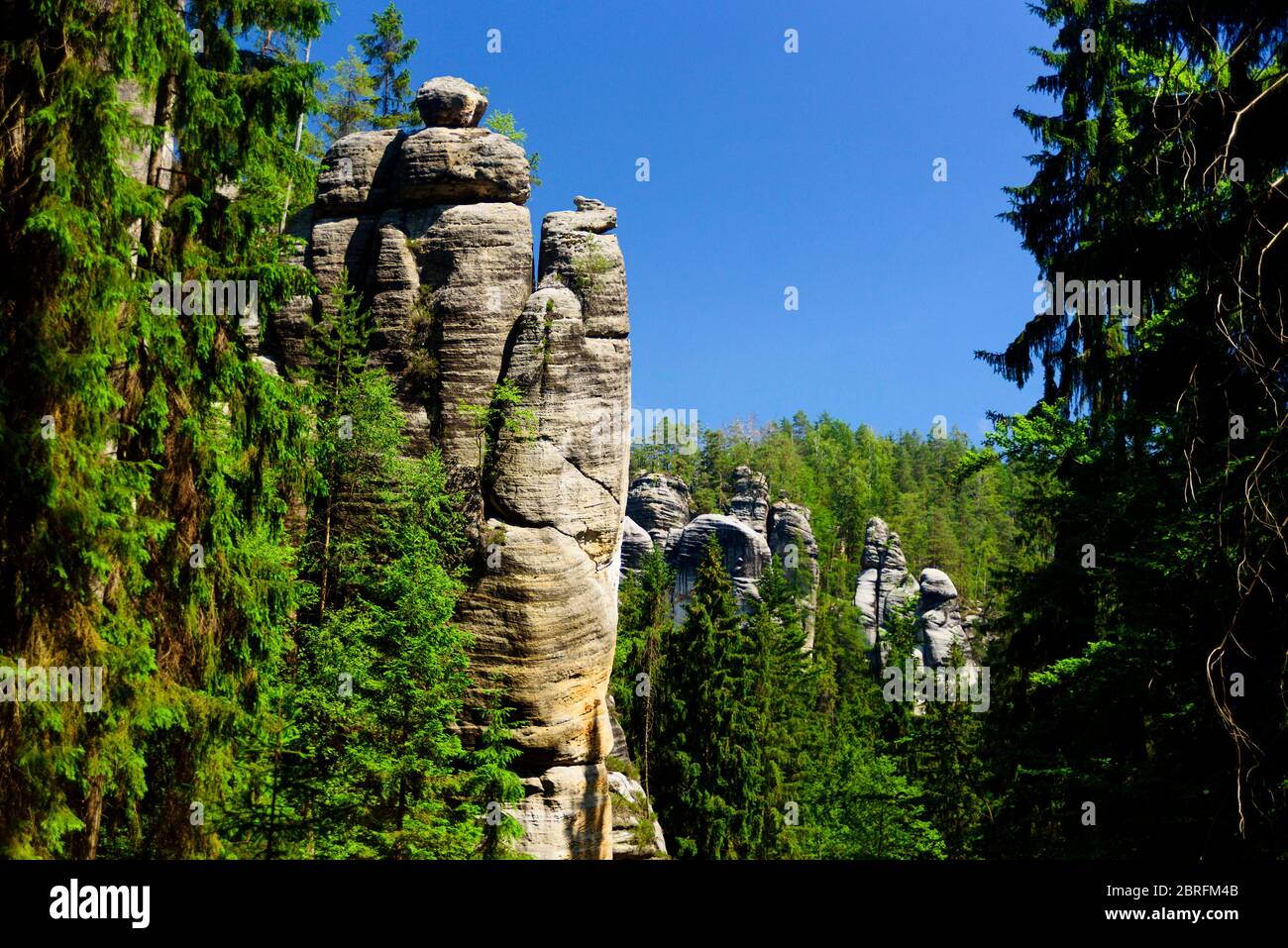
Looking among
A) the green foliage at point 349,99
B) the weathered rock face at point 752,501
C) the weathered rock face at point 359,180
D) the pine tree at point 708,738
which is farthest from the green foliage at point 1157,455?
the weathered rock face at point 752,501

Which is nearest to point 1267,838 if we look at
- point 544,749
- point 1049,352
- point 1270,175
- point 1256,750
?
point 1256,750

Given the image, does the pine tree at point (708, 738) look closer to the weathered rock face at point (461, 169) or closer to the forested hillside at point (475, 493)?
the forested hillside at point (475, 493)

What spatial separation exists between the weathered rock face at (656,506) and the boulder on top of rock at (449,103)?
40.0 meters

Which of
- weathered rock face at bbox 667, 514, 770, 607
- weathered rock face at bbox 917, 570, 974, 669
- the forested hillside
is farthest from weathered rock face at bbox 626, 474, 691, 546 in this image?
the forested hillside

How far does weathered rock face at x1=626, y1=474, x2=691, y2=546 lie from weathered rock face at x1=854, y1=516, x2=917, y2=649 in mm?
12586

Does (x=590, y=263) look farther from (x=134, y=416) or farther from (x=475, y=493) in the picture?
(x=134, y=416)

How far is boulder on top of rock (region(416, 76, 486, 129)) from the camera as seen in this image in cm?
2428

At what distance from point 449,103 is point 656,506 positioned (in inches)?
1658

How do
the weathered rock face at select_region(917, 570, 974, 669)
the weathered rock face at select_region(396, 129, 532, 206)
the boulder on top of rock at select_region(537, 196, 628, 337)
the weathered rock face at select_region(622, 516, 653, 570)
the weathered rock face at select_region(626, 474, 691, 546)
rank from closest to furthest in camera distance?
the boulder on top of rock at select_region(537, 196, 628, 337) < the weathered rock face at select_region(396, 129, 532, 206) < the weathered rock face at select_region(622, 516, 653, 570) < the weathered rock face at select_region(917, 570, 974, 669) < the weathered rock face at select_region(626, 474, 691, 546)

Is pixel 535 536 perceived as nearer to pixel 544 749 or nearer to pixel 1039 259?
pixel 544 749

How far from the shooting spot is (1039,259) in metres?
16.2

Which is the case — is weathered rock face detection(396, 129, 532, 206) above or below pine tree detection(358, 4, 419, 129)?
below

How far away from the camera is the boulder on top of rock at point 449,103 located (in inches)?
956

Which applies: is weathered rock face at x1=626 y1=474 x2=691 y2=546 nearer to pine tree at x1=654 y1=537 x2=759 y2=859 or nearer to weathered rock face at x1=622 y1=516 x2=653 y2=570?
weathered rock face at x1=622 y1=516 x2=653 y2=570
